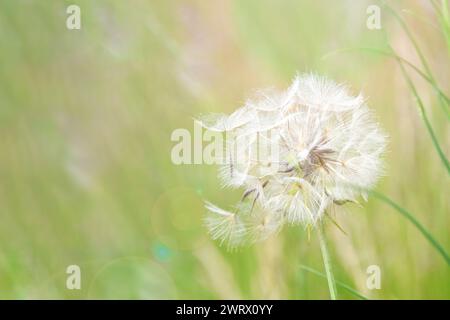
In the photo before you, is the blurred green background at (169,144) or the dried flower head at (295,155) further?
the blurred green background at (169,144)

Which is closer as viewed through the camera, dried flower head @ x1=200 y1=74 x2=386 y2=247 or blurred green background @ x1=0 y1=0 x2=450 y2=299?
dried flower head @ x1=200 y1=74 x2=386 y2=247

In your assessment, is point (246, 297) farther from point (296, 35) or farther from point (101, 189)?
point (296, 35)

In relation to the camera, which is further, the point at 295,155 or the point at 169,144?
the point at 169,144

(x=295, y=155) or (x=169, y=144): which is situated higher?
(x=169, y=144)
